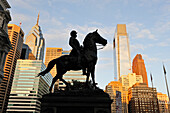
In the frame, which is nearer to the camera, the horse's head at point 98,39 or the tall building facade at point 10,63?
the horse's head at point 98,39

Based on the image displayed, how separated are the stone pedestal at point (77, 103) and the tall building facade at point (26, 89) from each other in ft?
314

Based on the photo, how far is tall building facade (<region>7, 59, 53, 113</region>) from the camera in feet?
320

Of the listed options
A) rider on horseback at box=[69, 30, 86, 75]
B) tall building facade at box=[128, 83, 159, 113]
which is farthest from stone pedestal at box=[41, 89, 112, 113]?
tall building facade at box=[128, 83, 159, 113]

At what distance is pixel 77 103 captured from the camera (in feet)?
28.1

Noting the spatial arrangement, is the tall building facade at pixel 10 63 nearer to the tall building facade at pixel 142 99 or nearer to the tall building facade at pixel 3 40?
the tall building facade at pixel 3 40

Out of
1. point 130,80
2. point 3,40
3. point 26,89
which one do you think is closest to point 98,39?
point 3,40

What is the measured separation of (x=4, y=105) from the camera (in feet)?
404

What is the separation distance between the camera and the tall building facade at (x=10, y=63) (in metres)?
125

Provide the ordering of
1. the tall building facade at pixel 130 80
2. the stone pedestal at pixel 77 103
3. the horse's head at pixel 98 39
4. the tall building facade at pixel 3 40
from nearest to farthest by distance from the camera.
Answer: the stone pedestal at pixel 77 103
the horse's head at pixel 98 39
the tall building facade at pixel 3 40
the tall building facade at pixel 130 80

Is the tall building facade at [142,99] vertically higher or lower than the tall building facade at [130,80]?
lower

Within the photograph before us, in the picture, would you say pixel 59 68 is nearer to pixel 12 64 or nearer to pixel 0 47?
pixel 0 47

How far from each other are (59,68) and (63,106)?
8.59 feet

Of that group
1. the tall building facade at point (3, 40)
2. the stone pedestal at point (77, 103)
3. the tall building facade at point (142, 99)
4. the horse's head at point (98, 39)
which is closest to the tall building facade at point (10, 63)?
the tall building facade at point (3, 40)

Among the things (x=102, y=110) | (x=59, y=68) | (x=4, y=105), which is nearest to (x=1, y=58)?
(x=59, y=68)
